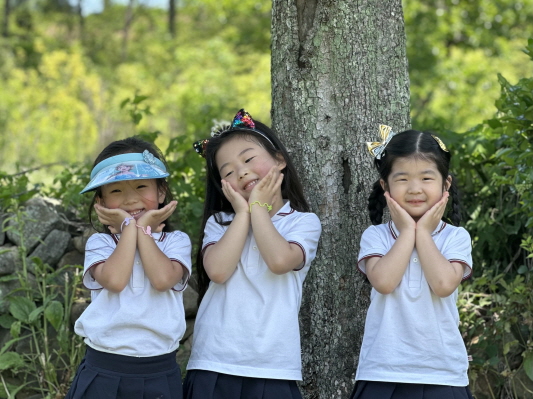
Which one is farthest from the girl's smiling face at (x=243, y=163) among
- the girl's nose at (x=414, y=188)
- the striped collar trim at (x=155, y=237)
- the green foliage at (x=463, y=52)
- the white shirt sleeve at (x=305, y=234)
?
the green foliage at (x=463, y=52)

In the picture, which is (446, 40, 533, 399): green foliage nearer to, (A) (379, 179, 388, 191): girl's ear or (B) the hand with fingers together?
(A) (379, 179, 388, 191): girl's ear

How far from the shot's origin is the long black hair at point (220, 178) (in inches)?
111

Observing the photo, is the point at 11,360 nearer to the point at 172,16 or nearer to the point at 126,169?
the point at 126,169

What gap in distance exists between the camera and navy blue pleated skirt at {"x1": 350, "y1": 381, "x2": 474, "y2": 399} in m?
2.43

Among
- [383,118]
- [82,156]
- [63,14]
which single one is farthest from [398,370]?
[63,14]

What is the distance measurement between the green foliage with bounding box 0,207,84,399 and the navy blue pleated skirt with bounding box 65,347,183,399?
3.39 feet

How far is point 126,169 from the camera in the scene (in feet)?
8.84

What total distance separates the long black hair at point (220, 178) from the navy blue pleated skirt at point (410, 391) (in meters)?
0.79

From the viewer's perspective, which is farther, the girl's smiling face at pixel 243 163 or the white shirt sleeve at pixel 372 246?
the girl's smiling face at pixel 243 163

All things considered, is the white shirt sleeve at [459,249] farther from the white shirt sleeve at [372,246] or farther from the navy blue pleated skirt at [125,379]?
the navy blue pleated skirt at [125,379]

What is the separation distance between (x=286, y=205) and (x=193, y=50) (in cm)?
1393

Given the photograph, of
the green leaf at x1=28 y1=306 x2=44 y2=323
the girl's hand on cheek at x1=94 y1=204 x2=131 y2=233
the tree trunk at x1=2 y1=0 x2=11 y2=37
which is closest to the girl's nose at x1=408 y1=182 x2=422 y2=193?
the girl's hand on cheek at x1=94 y1=204 x2=131 y2=233

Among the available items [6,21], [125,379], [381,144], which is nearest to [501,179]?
[381,144]

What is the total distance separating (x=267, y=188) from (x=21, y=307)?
5.62 ft
